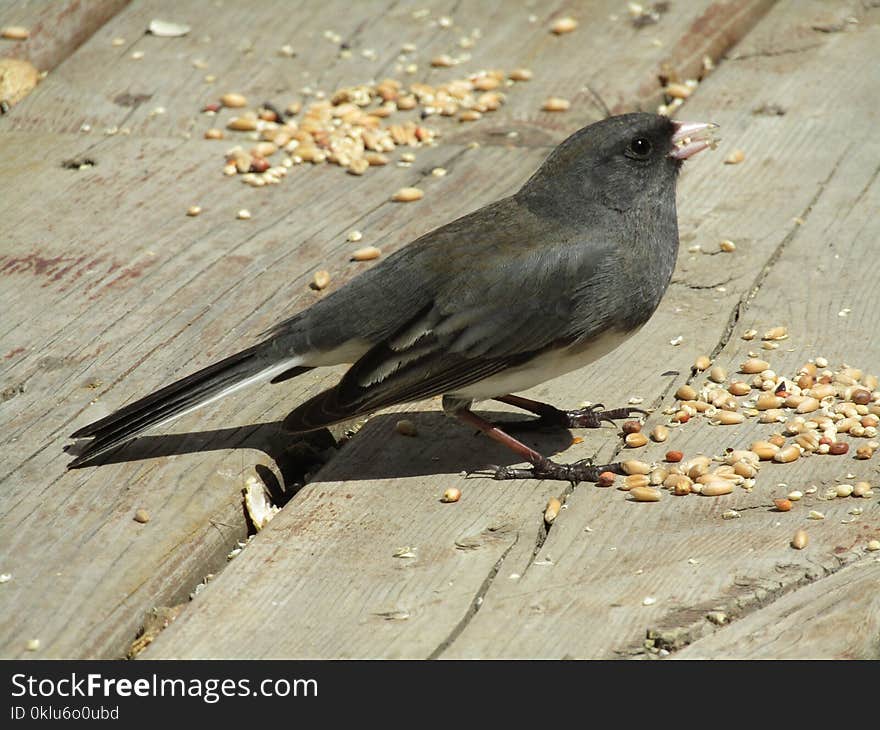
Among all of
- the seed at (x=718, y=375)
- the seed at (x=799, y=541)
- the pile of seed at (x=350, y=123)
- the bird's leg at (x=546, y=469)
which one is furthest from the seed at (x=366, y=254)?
the seed at (x=799, y=541)

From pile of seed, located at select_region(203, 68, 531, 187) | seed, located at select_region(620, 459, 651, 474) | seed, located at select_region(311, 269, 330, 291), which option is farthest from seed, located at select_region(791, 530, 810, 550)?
pile of seed, located at select_region(203, 68, 531, 187)

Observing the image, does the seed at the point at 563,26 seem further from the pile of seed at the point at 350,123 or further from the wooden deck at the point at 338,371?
the pile of seed at the point at 350,123

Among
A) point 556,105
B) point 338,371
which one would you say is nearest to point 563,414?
point 338,371

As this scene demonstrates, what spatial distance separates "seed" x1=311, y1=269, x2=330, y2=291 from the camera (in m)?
3.40

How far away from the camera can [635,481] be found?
8.75 feet

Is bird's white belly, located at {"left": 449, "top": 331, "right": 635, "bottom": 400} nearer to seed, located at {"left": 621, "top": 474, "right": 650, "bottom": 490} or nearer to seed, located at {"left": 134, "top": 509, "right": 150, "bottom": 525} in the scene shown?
seed, located at {"left": 621, "top": 474, "right": 650, "bottom": 490}

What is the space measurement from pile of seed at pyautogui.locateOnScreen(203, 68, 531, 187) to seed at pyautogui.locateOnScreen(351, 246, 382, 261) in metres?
0.45

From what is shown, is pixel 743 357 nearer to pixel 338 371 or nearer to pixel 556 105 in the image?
pixel 338 371

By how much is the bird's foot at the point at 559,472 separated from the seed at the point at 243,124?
5.69ft

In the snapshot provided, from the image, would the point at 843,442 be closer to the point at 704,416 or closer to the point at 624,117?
the point at 704,416

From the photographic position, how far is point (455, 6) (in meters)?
4.66

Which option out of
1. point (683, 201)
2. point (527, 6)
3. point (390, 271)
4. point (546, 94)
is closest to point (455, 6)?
point (527, 6)

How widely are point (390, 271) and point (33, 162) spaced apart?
152 centimetres

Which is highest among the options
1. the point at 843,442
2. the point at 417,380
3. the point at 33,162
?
the point at 33,162
